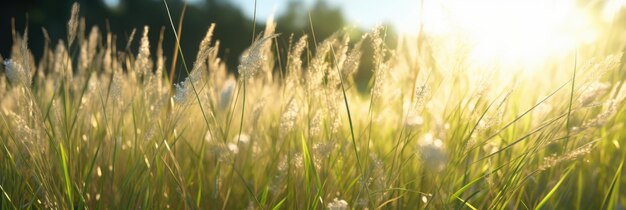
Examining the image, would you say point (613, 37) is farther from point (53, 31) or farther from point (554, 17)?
point (53, 31)

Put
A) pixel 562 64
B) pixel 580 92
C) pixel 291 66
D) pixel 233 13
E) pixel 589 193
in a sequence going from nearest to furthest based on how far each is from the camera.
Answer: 1. pixel 580 92
2. pixel 291 66
3. pixel 589 193
4. pixel 562 64
5. pixel 233 13

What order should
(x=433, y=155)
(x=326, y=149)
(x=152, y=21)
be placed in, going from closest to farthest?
1. (x=433, y=155)
2. (x=326, y=149)
3. (x=152, y=21)

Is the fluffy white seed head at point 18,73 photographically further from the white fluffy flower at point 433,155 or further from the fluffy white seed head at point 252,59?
the white fluffy flower at point 433,155

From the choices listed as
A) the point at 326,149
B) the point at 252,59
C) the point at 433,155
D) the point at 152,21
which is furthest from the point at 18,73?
the point at 152,21

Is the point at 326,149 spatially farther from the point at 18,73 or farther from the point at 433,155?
the point at 18,73

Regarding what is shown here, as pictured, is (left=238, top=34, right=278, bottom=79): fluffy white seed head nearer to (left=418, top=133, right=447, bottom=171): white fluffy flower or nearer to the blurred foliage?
(left=418, top=133, right=447, bottom=171): white fluffy flower

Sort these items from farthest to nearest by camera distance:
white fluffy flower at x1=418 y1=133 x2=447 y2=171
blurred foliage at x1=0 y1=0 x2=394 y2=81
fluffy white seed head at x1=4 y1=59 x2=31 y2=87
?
blurred foliage at x1=0 y1=0 x2=394 y2=81
fluffy white seed head at x1=4 y1=59 x2=31 y2=87
white fluffy flower at x1=418 y1=133 x2=447 y2=171

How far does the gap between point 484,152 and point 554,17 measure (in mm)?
653

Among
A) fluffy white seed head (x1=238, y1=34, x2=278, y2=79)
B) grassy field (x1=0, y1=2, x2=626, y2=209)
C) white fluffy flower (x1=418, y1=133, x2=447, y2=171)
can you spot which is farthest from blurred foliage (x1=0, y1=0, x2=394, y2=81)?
white fluffy flower (x1=418, y1=133, x2=447, y2=171)

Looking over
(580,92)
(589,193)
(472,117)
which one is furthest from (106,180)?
(589,193)

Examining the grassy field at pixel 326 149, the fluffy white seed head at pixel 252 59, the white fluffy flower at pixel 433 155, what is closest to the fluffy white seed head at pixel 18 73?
the grassy field at pixel 326 149

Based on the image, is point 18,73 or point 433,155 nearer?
point 433,155

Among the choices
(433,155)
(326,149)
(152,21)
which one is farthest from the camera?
(152,21)

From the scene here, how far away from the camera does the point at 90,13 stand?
18.4 meters
